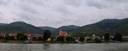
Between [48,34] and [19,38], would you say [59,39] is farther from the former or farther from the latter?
[19,38]

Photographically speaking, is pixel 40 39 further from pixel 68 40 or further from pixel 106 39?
pixel 106 39

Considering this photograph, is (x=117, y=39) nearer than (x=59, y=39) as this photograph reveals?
No

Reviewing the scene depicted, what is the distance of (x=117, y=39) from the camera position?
15688 cm

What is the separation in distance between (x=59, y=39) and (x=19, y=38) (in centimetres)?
3269

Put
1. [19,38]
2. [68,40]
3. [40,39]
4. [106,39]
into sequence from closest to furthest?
[19,38]
[40,39]
[68,40]
[106,39]

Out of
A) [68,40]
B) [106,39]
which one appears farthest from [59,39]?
[106,39]

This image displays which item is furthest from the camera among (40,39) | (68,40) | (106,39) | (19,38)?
(106,39)

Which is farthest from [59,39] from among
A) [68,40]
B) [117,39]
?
[117,39]

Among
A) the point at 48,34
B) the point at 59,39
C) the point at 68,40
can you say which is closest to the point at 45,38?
the point at 48,34

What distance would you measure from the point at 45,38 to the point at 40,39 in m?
7.52

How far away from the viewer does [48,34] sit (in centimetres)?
11881

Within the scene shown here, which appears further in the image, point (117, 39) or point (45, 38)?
point (117, 39)

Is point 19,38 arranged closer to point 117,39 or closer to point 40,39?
point 40,39

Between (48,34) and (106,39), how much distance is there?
6730cm
